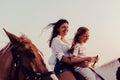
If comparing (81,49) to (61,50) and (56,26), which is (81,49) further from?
(56,26)

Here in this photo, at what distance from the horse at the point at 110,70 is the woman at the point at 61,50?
23.3 inches

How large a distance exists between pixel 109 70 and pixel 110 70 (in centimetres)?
2

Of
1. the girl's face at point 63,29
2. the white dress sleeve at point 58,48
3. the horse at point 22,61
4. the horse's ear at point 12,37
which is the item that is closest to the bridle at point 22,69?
the horse at point 22,61

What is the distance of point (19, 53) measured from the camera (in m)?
5.68

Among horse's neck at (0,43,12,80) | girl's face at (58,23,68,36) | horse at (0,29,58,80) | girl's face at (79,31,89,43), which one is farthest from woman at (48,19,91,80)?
horse's neck at (0,43,12,80)

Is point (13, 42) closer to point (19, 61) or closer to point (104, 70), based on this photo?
point (19, 61)

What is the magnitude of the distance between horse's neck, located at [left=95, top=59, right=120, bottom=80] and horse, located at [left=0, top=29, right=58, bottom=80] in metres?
2.03

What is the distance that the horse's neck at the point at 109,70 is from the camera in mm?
7570

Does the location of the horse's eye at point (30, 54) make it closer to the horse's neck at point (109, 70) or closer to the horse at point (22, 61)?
the horse at point (22, 61)

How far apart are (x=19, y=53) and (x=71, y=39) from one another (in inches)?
81.1

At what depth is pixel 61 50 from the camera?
7.25 m

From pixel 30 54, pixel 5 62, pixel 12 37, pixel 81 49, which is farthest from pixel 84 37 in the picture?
A: pixel 5 62

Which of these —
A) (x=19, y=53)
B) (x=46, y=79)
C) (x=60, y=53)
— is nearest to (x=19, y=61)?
(x=19, y=53)

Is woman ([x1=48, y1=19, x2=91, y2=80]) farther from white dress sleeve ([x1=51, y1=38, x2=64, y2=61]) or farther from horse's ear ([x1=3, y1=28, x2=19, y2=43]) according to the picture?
horse's ear ([x1=3, y1=28, x2=19, y2=43])
